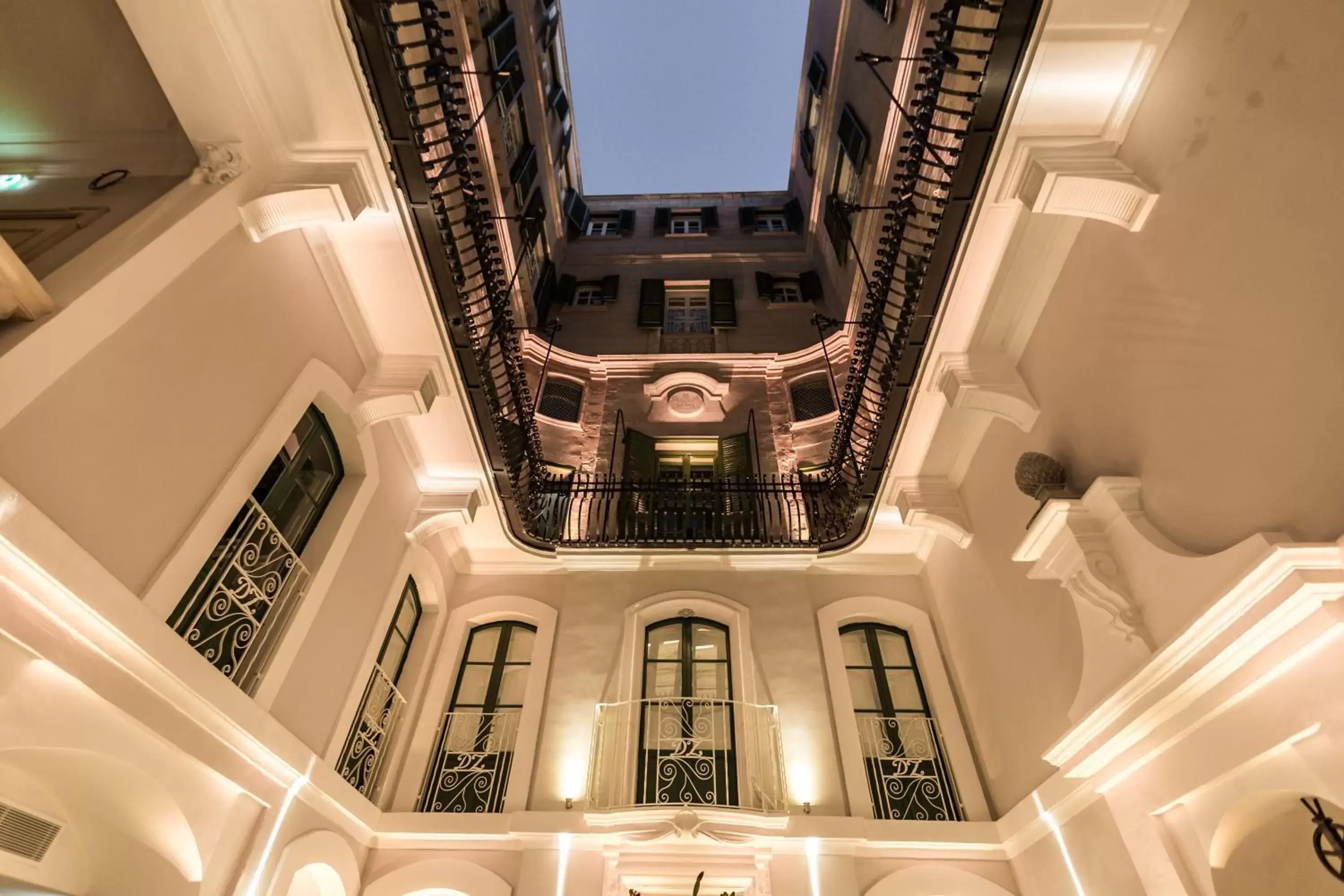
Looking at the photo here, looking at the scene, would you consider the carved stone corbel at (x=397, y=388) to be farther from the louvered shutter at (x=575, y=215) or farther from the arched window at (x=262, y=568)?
the louvered shutter at (x=575, y=215)

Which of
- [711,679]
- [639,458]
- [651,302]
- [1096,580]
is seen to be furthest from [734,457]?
[1096,580]

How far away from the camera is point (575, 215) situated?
19094 mm

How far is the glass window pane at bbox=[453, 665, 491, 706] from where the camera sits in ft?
25.0

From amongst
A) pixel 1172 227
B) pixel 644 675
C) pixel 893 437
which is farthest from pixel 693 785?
pixel 1172 227

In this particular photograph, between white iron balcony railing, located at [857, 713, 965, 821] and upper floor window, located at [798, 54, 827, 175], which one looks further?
upper floor window, located at [798, 54, 827, 175]

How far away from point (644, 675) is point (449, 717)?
2.23 meters

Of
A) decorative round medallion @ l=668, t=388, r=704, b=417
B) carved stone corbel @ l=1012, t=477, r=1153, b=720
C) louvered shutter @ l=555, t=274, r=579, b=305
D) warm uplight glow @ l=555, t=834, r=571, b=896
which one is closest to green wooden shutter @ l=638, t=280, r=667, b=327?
louvered shutter @ l=555, t=274, r=579, b=305

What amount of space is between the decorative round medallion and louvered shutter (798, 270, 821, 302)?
181 inches

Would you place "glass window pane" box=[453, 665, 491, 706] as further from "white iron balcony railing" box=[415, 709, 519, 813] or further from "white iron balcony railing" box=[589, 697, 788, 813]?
"white iron balcony railing" box=[589, 697, 788, 813]

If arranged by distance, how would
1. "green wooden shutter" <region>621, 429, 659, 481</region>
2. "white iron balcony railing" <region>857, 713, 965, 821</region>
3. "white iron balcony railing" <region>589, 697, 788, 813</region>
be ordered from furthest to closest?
"green wooden shutter" <region>621, 429, 659, 481</region> → "white iron balcony railing" <region>857, 713, 965, 821</region> → "white iron balcony railing" <region>589, 697, 788, 813</region>

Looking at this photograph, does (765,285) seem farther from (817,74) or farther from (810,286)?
(817,74)

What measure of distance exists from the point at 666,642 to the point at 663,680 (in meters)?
0.52

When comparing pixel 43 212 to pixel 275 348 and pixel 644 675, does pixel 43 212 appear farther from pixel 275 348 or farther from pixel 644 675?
pixel 644 675

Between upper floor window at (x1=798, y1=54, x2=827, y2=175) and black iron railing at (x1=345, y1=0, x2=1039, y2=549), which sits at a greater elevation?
upper floor window at (x1=798, y1=54, x2=827, y2=175)
